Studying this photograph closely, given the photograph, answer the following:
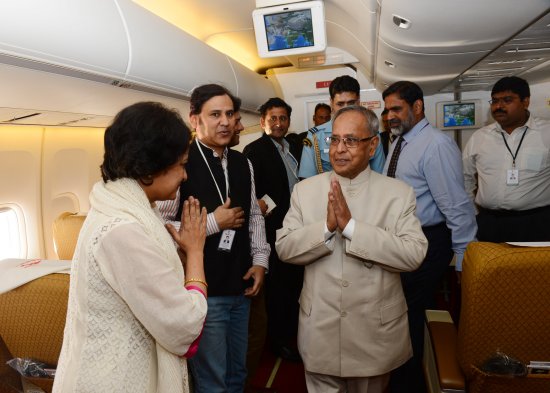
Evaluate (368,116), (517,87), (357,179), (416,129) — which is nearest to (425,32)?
(416,129)

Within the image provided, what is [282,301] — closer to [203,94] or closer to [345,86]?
[345,86]

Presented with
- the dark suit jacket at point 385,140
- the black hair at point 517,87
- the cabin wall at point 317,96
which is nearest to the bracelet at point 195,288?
the black hair at point 517,87

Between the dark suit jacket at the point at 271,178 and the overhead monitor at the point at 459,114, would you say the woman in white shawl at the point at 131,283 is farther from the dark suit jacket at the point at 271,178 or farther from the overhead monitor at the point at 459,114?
the overhead monitor at the point at 459,114

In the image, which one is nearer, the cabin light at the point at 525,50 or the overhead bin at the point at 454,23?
the overhead bin at the point at 454,23

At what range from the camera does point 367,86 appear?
19.9 ft

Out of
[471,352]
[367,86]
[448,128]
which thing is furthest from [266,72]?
[471,352]

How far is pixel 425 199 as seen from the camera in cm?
251

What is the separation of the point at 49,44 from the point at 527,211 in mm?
3449

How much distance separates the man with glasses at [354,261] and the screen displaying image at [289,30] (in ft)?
6.57

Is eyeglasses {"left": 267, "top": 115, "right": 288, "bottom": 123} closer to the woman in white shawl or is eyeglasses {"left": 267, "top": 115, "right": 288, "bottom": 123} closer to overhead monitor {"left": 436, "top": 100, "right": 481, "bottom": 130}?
the woman in white shawl

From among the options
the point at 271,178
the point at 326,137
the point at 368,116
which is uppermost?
the point at 368,116

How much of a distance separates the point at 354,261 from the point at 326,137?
1220 mm

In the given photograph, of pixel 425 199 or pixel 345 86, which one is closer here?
pixel 425 199

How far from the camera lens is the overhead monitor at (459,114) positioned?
570cm
